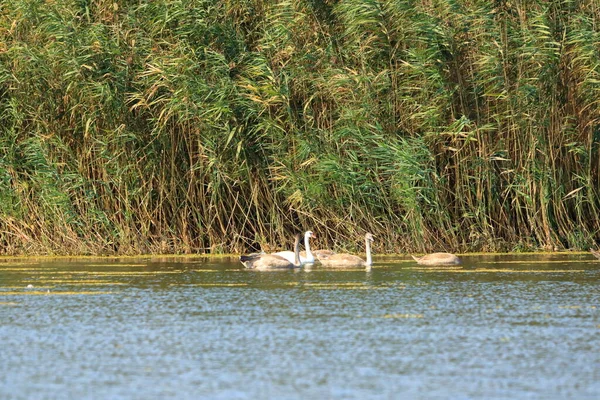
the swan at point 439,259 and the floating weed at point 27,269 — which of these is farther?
the floating weed at point 27,269

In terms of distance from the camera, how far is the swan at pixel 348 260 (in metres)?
14.6

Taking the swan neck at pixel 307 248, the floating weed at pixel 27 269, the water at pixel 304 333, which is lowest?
the water at pixel 304 333

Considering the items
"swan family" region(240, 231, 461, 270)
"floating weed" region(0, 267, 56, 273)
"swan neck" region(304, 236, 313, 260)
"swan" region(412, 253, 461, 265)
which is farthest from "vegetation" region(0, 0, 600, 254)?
"floating weed" region(0, 267, 56, 273)

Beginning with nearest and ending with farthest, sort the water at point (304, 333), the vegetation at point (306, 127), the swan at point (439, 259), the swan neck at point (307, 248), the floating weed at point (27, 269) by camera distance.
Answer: the water at point (304, 333)
the swan at point (439, 259)
the floating weed at point (27, 269)
the swan neck at point (307, 248)
the vegetation at point (306, 127)

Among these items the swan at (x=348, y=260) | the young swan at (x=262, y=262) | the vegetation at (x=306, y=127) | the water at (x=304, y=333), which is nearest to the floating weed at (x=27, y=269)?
the water at (x=304, y=333)

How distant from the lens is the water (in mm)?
7129

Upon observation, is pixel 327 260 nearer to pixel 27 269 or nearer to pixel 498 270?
pixel 498 270

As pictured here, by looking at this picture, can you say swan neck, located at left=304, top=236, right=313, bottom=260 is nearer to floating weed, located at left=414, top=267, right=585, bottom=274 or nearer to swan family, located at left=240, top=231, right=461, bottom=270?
swan family, located at left=240, top=231, right=461, bottom=270

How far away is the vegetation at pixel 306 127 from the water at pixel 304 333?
2.13m

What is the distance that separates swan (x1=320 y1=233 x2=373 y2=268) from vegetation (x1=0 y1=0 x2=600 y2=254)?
48.3 inches

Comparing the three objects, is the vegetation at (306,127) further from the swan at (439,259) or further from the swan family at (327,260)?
the swan at (439,259)

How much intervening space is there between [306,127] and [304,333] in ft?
26.0

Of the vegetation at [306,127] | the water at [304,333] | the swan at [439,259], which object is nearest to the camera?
the water at [304,333]

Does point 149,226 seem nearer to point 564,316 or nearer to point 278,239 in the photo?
point 278,239
